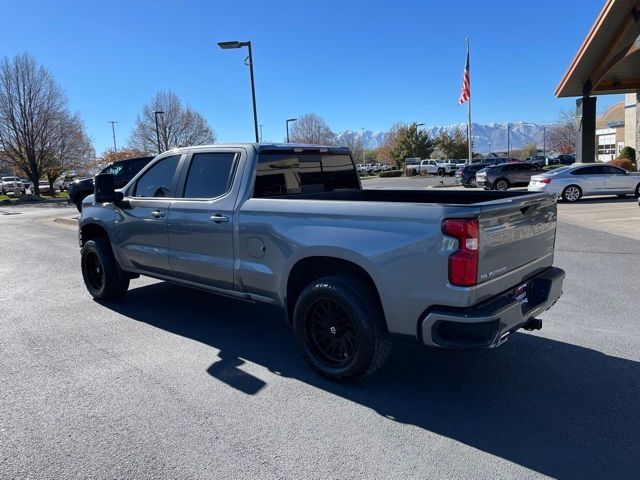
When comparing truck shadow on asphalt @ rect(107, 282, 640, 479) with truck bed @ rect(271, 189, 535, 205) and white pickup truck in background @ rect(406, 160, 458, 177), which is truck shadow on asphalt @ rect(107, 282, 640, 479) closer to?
truck bed @ rect(271, 189, 535, 205)

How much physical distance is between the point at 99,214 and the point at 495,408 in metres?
4.96

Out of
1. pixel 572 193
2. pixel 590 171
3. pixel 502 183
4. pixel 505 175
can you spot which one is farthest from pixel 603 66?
pixel 502 183

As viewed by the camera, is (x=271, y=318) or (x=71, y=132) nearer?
(x=271, y=318)

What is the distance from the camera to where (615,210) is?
1514 cm

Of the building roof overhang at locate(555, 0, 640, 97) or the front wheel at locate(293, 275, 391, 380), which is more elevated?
the building roof overhang at locate(555, 0, 640, 97)

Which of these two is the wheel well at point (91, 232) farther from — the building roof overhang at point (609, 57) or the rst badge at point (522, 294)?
the building roof overhang at point (609, 57)

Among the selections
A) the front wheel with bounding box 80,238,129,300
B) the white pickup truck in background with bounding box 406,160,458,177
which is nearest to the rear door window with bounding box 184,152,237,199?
the front wheel with bounding box 80,238,129,300

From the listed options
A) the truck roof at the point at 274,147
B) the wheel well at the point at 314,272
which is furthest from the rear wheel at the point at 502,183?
the wheel well at the point at 314,272

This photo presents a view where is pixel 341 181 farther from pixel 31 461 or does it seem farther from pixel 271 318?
pixel 31 461

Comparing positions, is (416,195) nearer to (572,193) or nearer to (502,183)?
(572,193)

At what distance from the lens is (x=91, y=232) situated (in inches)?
257

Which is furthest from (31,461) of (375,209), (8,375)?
(375,209)

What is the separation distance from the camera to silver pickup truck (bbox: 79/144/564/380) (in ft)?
10.4

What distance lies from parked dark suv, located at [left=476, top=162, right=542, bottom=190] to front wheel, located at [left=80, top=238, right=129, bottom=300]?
866 inches
